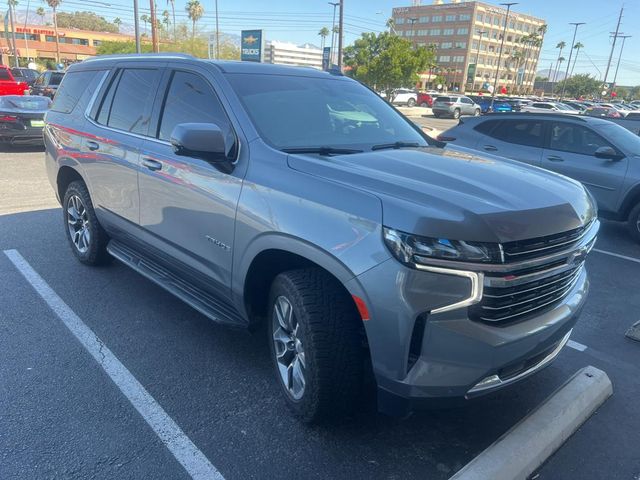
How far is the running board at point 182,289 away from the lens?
3221 millimetres

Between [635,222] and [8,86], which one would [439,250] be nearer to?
[635,222]

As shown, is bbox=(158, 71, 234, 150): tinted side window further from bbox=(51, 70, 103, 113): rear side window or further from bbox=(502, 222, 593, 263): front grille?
bbox=(502, 222, 593, 263): front grille

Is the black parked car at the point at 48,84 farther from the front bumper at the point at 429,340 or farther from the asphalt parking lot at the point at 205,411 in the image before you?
the front bumper at the point at 429,340

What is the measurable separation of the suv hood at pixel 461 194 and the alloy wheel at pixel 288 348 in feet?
2.61

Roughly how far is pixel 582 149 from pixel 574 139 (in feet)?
0.72

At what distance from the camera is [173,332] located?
153 inches

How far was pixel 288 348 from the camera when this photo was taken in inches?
115

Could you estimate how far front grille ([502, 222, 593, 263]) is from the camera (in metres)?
2.25

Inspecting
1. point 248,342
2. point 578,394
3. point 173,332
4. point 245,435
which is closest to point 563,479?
point 578,394

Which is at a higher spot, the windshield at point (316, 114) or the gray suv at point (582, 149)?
the windshield at point (316, 114)

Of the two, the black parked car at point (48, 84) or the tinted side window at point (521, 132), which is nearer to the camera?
the tinted side window at point (521, 132)

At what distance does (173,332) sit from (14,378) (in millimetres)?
1065

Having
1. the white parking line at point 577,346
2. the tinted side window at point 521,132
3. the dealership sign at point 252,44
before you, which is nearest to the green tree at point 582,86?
the dealership sign at point 252,44

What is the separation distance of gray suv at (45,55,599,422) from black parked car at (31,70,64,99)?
59.9 ft
